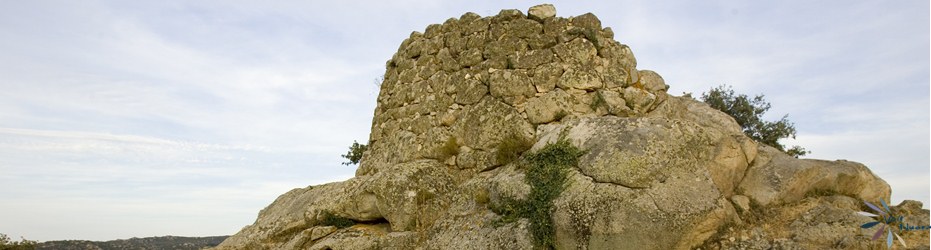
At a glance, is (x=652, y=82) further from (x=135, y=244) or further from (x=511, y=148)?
(x=135, y=244)

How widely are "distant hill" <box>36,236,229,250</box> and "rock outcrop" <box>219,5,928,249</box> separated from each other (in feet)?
54.9

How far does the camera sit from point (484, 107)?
10789mm

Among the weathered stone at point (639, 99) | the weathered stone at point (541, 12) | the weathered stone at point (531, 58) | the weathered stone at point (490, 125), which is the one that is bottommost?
the weathered stone at point (490, 125)

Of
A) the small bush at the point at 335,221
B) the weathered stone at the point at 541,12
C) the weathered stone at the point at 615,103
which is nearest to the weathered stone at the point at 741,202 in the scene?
the weathered stone at the point at 615,103

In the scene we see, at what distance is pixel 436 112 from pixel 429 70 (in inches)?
35.0

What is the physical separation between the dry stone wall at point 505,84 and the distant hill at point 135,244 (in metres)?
17.1

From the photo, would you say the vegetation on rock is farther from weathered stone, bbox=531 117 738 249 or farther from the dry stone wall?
the dry stone wall

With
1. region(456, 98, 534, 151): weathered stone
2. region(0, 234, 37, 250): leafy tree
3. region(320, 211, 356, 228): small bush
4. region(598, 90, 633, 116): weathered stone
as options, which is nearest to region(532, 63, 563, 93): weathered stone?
region(456, 98, 534, 151): weathered stone

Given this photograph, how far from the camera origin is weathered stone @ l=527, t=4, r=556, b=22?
11227mm

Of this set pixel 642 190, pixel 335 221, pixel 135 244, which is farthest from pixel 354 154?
pixel 135 244

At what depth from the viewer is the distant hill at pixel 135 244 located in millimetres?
27622

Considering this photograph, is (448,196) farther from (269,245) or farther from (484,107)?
(269,245)

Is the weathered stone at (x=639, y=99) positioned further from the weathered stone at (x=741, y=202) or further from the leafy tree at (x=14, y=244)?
the leafy tree at (x=14, y=244)

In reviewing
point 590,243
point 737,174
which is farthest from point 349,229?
point 737,174
